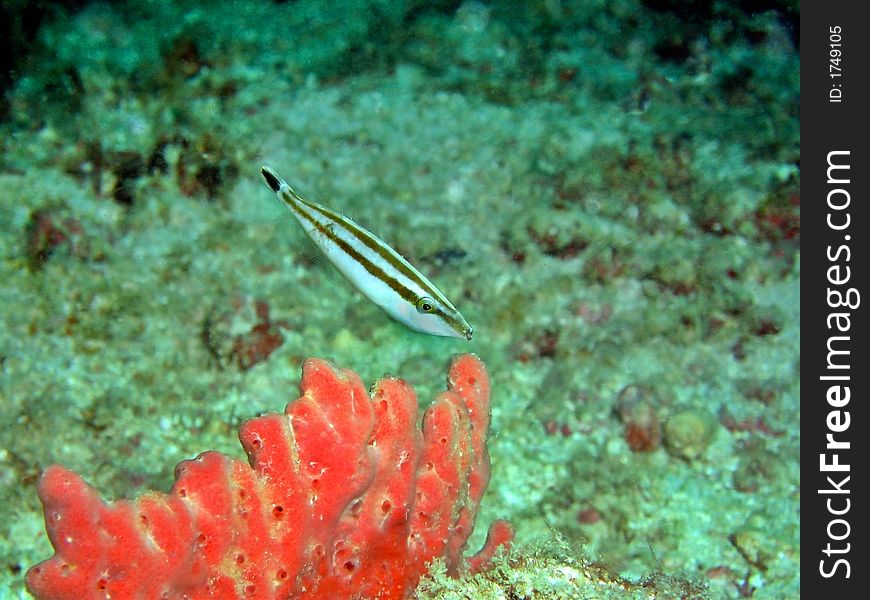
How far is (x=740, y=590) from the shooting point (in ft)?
11.4

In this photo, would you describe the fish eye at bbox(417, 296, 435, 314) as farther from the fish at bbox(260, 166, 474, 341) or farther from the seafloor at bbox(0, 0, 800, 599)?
the seafloor at bbox(0, 0, 800, 599)

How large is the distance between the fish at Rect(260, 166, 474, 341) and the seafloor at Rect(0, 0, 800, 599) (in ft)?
1.97

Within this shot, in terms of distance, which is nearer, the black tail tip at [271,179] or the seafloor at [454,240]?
the black tail tip at [271,179]

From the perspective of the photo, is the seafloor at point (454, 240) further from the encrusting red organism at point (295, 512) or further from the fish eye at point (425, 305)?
the encrusting red organism at point (295, 512)

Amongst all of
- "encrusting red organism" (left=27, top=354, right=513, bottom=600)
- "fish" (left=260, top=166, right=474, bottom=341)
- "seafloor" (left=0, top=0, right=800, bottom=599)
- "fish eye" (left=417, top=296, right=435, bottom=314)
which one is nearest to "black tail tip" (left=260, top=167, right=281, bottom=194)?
"fish" (left=260, top=166, right=474, bottom=341)

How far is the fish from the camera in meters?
2.78

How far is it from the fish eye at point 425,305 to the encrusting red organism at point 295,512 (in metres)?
0.51

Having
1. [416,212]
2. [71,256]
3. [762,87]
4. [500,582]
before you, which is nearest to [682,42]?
[762,87]

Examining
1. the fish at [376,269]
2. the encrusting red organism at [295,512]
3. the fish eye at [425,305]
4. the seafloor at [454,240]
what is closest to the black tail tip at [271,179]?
the fish at [376,269]

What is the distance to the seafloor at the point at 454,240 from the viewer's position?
3686mm

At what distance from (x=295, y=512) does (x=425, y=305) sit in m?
1.10

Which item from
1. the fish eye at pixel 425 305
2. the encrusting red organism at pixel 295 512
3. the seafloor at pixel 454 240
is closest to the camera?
the encrusting red organism at pixel 295 512

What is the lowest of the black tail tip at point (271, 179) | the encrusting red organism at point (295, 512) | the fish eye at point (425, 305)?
the encrusting red organism at point (295, 512)
